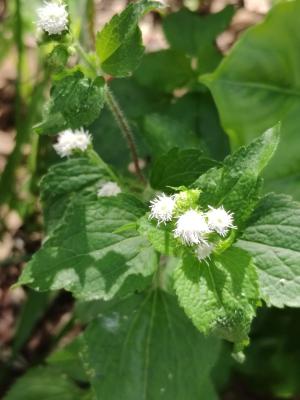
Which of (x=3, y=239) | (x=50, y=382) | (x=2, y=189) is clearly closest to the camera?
(x=50, y=382)

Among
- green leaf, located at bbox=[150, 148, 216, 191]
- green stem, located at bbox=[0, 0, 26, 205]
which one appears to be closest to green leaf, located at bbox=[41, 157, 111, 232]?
green leaf, located at bbox=[150, 148, 216, 191]

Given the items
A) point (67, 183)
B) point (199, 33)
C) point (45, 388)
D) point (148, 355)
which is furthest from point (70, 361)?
point (199, 33)

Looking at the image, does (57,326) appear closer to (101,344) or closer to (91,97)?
(101,344)

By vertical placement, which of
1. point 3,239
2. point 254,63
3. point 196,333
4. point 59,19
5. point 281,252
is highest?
point 254,63

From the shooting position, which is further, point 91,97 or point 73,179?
point 73,179

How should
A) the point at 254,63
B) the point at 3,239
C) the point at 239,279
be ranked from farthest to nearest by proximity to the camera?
the point at 3,239, the point at 254,63, the point at 239,279

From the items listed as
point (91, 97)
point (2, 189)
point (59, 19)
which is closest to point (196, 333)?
point (91, 97)
